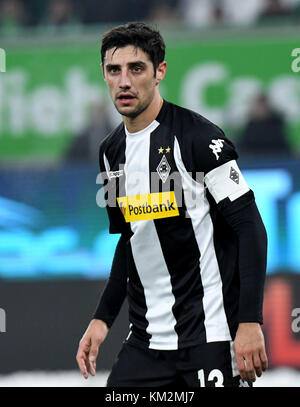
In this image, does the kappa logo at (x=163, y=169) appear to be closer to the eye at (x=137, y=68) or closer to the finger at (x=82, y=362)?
the eye at (x=137, y=68)

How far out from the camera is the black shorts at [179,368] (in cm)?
387

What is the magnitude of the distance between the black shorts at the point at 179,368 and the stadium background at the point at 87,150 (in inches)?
128

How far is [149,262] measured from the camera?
161 inches

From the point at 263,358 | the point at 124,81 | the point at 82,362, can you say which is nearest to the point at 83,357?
the point at 82,362

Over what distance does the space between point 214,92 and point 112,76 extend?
4.75 m

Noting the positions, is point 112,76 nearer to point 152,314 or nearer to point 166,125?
point 166,125

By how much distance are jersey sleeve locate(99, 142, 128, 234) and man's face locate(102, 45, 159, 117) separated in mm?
357

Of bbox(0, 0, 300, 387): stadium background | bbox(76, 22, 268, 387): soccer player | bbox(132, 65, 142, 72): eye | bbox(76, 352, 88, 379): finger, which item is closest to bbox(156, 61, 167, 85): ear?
bbox(76, 22, 268, 387): soccer player

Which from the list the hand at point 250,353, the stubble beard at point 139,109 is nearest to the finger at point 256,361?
the hand at point 250,353

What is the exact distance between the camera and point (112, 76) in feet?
13.4

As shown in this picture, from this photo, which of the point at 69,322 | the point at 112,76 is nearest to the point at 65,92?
the point at 69,322

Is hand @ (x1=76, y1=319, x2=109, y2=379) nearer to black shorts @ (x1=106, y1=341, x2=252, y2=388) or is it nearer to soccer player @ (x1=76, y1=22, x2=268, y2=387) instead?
soccer player @ (x1=76, y1=22, x2=268, y2=387)

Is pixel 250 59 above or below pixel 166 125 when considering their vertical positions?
above
